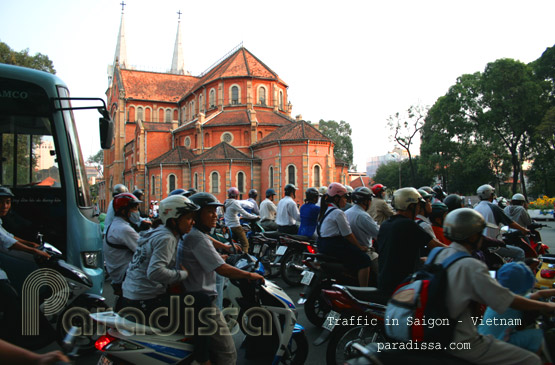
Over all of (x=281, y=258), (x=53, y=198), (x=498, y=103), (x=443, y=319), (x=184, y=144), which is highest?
(x=498, y=103)

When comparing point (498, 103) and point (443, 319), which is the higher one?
point (498, 103)

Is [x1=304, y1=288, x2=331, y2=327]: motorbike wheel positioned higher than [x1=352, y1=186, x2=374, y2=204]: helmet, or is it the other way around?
[x1=352, y1=186, x2=374, y2=204]: helmet

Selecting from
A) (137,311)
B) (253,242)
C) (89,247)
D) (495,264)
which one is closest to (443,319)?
(137,311)

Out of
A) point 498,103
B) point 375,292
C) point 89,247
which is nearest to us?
point 375,292

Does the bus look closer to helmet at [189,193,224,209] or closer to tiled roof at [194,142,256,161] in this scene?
helmet at [189,193,224,209]

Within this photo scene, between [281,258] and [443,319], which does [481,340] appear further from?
[281,258]

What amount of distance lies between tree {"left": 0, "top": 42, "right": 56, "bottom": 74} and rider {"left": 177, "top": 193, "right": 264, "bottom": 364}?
22.0 m

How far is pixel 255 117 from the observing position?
39.9 metres

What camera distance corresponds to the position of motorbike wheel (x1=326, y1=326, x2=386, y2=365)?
12.4 feet

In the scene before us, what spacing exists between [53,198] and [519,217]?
784 cm

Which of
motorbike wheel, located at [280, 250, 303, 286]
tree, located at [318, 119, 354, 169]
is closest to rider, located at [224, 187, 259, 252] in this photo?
motorbike wheel, located at [280, 250, 303, 286]

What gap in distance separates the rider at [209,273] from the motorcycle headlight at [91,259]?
108 inches

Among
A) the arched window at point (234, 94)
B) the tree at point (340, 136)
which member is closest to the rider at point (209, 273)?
the arched window at point (234, 94)

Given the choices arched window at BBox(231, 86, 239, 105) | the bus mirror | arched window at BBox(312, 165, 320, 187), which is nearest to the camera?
the bus mirror
